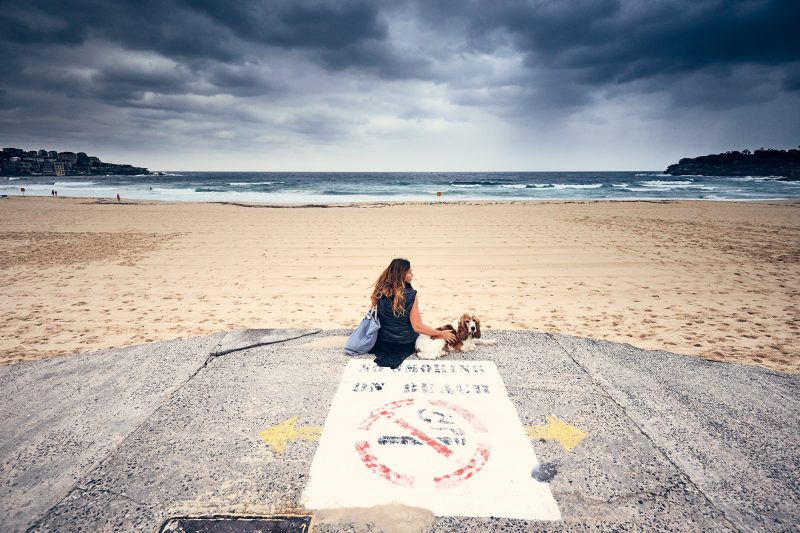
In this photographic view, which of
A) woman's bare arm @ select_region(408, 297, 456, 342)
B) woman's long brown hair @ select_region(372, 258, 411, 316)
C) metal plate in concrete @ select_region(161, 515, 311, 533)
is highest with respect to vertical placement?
woman's long brown hair @ select_region(372, 258, 411, 316)

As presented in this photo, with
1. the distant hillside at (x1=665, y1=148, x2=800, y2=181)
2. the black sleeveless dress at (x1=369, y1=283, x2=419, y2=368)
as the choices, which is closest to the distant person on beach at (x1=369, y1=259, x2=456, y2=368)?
the black sleeveless dress at (x1=369, y1=283, x2=419, y2=368)

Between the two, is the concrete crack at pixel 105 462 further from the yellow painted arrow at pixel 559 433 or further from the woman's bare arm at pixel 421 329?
the yellow painted arrow at pixel 559 433

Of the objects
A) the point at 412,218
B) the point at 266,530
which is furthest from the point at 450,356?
the point at 412,218

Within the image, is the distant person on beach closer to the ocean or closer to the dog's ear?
the dog's ear

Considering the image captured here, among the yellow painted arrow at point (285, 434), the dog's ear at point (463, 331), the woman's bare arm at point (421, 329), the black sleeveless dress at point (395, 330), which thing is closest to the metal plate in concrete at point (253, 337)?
the black sleeveless dress at point (395, 330)

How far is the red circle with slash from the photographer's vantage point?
2922mm

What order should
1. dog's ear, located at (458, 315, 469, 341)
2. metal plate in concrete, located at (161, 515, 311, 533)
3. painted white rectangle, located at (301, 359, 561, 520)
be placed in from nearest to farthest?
1. metal plate in concrete, located at (161, 515, 311, 533)
2. painted white rectangle, located at (301, 359, 561, 520)
3. dog's ear, located at (458, 315, 469, 341)

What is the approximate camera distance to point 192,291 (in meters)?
8.37

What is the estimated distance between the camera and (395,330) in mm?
4711

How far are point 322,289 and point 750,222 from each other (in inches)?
806

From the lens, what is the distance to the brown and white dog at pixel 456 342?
15.5 ft

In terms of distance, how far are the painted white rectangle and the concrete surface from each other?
131 mm

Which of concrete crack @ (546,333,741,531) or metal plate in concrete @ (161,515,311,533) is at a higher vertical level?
concrete crack @ (546,333,741,531)

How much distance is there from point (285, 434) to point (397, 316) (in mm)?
1836
